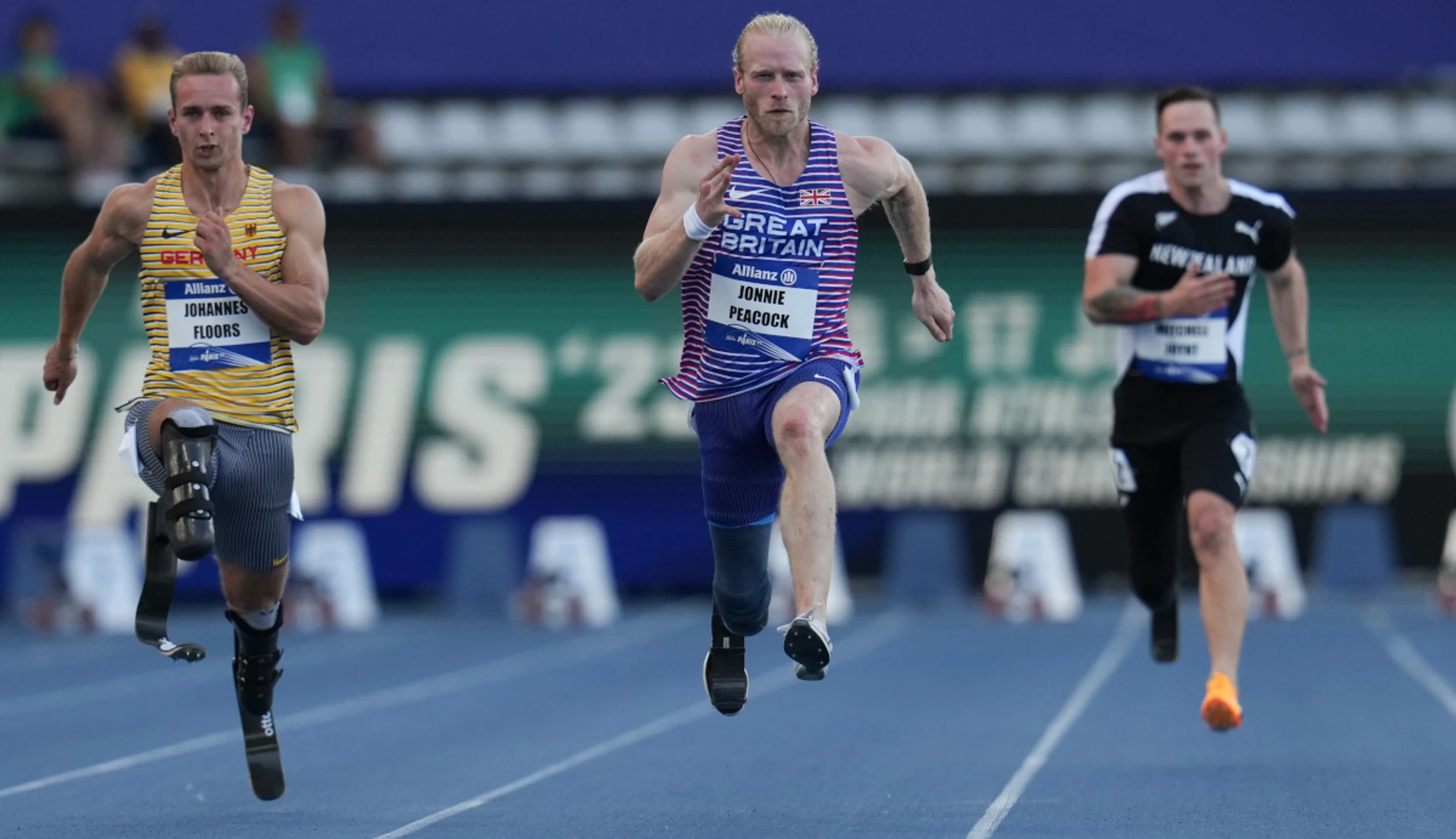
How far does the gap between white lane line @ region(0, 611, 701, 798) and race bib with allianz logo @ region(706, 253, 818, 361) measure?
10.2 feet

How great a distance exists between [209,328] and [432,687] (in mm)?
5847

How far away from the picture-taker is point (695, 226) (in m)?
6.31

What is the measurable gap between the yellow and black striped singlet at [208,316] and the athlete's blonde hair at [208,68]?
1.15 feet

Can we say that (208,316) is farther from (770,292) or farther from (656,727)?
(656,727)

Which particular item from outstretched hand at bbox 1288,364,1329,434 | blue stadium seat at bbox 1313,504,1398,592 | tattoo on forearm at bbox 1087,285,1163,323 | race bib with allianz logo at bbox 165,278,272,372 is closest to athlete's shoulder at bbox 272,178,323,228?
race bib with allianz logo at bbox 165,278,272,372

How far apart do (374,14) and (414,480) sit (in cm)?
499

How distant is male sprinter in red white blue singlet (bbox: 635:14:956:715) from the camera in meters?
6.50

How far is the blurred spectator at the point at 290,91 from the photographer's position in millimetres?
18656

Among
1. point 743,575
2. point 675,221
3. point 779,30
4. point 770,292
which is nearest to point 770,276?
point 770,292

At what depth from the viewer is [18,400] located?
19375 mm

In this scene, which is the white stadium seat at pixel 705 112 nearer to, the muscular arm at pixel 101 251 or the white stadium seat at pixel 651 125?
the white stadium seat at pixel 651 125

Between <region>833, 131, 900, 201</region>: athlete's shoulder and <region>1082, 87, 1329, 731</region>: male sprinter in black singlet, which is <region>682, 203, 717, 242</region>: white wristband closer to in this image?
<region>833, 131, 900, 201</region>: athlete's shoulder

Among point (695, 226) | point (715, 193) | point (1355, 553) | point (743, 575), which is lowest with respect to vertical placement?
point (1355, 553)

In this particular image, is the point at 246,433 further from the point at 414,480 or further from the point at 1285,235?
the point at 414,480
